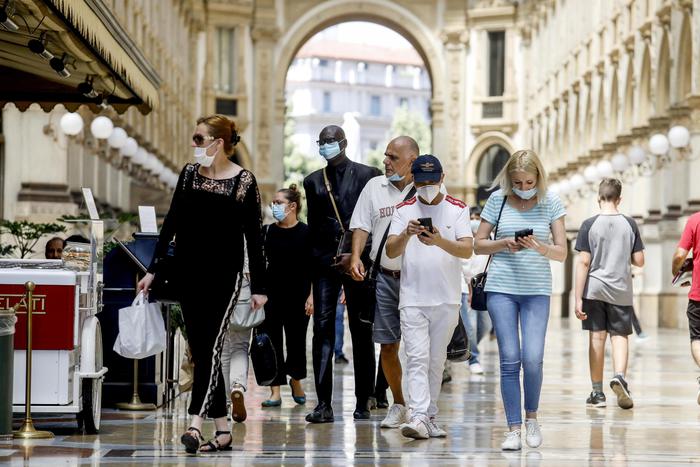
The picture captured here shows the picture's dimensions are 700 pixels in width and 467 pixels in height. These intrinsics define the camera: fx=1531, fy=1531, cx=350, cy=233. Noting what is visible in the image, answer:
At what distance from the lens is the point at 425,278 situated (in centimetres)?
1000

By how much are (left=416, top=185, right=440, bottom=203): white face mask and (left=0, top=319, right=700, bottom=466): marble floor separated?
62.4 inches

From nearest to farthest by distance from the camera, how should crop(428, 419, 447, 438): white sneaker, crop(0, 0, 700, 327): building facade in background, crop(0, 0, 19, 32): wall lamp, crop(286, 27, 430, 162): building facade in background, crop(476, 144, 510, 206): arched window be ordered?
crop(0, 0, 19, 32): wall lamp, crop(428, 419, 447, 438): white sneaker, crop(0, 0, 700, 327): building facade in background, crop(476, 144, 510, 206): arched window, crop(286, 27, 430, 162): building facade in background

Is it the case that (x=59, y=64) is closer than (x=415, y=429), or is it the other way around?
→ (x=415, y=429)

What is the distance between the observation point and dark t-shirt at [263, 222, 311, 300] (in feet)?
41.2

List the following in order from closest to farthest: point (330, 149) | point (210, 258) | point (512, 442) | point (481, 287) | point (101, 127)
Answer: point (210, 258) → point (512, 442) → point (481, 287) → point (330, 149) → point (101, 127)

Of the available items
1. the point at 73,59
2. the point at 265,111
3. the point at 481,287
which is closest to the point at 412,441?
the point at 481,287

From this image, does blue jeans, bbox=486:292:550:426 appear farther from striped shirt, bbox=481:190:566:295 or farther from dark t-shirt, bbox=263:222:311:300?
dark t-shirt, bbox=263:222:311:300

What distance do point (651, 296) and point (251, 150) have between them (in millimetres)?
28229

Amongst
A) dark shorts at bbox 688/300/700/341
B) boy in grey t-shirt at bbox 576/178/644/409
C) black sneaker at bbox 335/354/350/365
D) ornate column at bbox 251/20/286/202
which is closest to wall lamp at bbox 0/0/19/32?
boy in grey t-shirt at bbox 576/178/644/409

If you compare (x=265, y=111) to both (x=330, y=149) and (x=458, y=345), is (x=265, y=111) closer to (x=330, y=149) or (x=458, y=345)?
(x=330, y=149)

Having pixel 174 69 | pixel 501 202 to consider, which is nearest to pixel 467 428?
pixel 501 202

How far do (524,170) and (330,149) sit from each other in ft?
7.47

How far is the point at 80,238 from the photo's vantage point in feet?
40.3

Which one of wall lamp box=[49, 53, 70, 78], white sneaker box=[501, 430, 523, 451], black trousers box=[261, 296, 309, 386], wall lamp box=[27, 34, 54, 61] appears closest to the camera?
white sneaker box=[501, 430, 523, 451]
